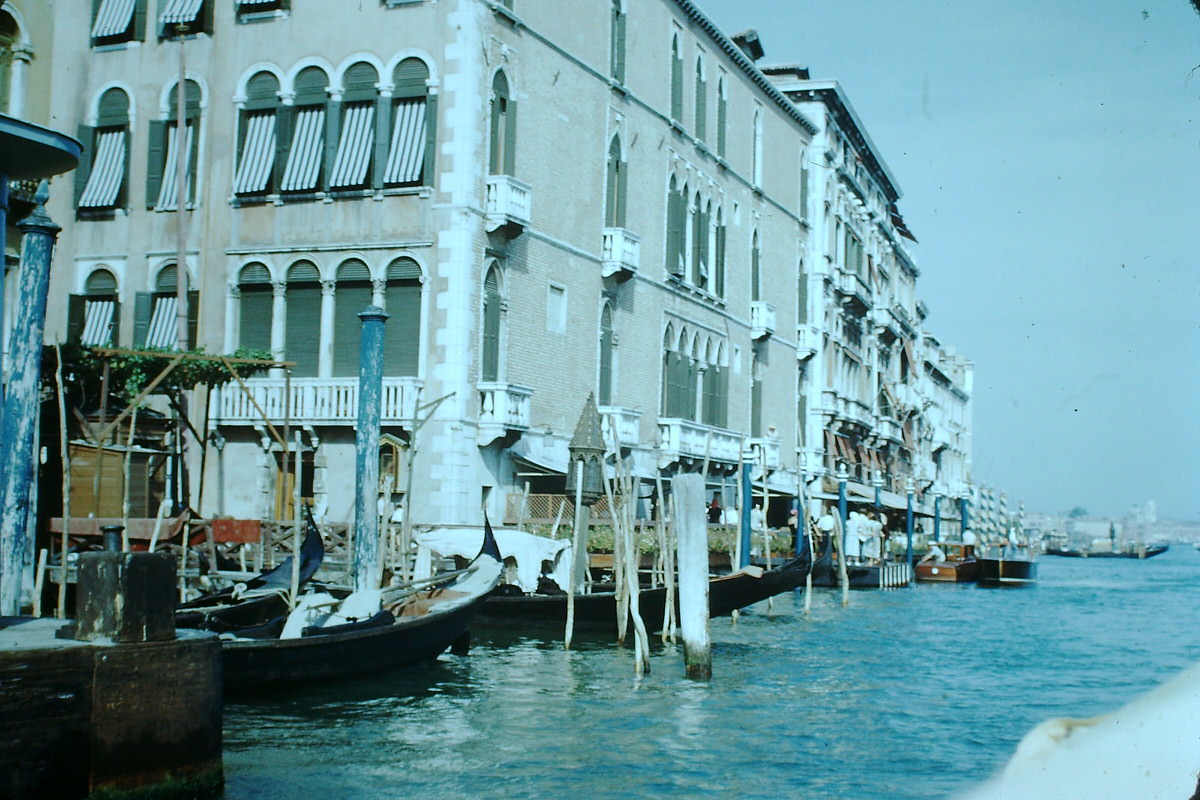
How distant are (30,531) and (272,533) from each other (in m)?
6.05

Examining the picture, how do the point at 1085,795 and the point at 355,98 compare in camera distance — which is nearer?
the point at 1085,795

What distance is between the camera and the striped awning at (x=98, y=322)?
2277 centimetres

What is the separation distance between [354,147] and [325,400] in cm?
365

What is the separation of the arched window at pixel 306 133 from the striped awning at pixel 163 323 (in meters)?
2.53

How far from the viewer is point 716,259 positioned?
1264 inches

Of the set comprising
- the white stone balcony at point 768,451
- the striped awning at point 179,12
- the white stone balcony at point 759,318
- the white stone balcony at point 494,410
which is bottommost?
the white stone balcony at point 494,410

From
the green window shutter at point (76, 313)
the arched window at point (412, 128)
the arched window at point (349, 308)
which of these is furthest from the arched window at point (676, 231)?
the green window shutter at point (76, 313)

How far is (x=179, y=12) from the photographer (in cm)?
2275

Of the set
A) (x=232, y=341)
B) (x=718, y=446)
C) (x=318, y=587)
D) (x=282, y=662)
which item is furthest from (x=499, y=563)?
(x=718, y=446)

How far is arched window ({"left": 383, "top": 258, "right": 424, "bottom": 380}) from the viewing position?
2117cm

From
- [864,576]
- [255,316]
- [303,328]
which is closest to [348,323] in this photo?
[303,328]

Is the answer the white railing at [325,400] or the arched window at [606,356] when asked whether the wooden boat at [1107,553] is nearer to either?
the arched window at [606,356]

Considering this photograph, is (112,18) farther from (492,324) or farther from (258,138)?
(492,324)

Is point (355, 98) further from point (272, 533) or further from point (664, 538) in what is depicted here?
point (664, 538)
